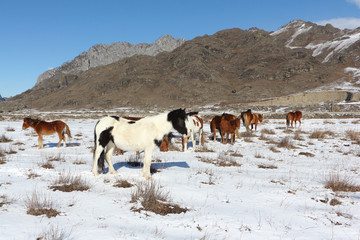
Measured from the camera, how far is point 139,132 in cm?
551

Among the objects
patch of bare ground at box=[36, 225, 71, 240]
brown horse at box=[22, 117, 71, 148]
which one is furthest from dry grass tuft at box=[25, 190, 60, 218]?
brown horse at box=[22, 117, 71, 148]

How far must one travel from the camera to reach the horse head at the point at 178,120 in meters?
5.67

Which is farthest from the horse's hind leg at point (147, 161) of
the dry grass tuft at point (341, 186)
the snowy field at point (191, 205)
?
the dry grass tuft at point (341, 186)

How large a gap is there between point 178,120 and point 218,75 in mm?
92075

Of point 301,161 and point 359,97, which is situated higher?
point 359,97

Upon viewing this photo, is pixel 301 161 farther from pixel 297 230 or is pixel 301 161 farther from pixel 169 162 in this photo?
pixel 297 230

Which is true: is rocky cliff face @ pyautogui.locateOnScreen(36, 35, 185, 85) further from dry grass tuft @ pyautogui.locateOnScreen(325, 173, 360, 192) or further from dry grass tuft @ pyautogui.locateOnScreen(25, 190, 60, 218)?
dry grass tuft @ pyautogui.locateOnScreen(25, 190, 60, 218)

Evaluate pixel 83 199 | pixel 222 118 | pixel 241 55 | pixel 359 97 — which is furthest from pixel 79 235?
pixel 241 55

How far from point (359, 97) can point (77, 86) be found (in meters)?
109

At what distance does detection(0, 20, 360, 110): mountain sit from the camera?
256 feet

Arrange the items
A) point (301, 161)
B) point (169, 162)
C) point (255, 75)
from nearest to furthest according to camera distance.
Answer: point (169, 162) < point (301, 161) < point (255, 75)

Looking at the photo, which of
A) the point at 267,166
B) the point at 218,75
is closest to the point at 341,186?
the point at 267,166

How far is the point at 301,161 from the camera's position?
8773mm

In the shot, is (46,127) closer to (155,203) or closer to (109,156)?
(109,156)
